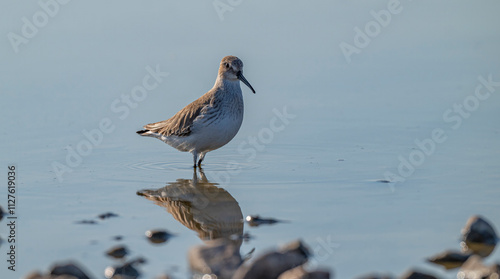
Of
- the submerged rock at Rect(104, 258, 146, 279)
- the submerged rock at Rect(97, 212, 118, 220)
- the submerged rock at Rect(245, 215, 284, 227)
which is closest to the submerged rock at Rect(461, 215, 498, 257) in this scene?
the submerged rock at Rect(245, 215, 284, 227)

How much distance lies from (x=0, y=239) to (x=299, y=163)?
456 centimetres

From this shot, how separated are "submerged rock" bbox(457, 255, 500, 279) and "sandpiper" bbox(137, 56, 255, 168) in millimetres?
4882

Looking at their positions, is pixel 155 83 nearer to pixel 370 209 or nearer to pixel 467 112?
pixel 467 112

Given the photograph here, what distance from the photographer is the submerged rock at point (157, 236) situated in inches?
299

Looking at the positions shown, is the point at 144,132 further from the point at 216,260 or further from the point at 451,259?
the point at 451,259

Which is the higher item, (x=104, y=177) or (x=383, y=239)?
(x=104, y=177)

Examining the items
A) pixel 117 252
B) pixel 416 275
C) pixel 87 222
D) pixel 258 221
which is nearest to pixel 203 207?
pixel 258 221

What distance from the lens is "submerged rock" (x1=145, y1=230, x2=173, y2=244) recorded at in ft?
24.9

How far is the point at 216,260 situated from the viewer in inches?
253

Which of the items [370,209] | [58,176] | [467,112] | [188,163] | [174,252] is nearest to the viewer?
[174,252]

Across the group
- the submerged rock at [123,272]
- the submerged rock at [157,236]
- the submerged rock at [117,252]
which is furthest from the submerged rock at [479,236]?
the submerged rock at [117,252]

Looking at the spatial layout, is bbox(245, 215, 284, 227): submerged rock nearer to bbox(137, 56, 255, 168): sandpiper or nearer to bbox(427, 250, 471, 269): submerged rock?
bbox(427, 250, 471, 269): submerged rock

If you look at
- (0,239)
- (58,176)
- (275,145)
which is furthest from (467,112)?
(0,239)

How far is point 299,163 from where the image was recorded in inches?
→ 421
